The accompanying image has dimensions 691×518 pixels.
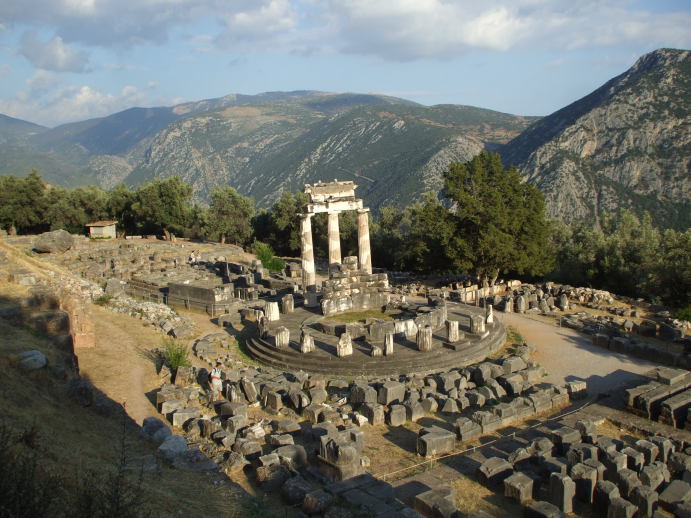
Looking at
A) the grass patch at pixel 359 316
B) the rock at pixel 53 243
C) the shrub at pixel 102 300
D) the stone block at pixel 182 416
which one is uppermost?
the rock at pixel 53 243

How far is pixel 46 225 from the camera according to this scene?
60375 mm

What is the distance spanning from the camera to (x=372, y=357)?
2069cm

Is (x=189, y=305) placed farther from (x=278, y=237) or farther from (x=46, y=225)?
(x=46, y=225)

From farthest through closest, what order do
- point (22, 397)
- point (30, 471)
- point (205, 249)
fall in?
point (205, 249) < point (22, 397) < point (30, 471)

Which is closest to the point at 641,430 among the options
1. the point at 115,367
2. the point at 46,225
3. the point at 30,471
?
the point at 30,471

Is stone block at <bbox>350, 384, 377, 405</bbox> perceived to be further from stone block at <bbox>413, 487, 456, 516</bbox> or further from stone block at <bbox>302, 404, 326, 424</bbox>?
stone block at <bbox>413, 487, 456, 516</bbox>

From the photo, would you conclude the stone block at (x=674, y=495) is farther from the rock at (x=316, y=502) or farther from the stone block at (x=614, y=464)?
the rock at (x=316, y=502)

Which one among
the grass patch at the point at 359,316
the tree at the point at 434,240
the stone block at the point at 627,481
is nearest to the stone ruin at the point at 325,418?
the stone block at the point at 627,481

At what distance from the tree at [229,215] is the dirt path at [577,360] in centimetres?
4101

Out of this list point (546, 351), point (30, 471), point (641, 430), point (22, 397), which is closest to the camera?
point (30, 471)

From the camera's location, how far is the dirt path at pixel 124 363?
1645 centimetres

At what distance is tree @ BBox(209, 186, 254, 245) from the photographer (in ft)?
200

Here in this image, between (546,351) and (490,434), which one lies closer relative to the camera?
(490,434)

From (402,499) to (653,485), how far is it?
220 inches
